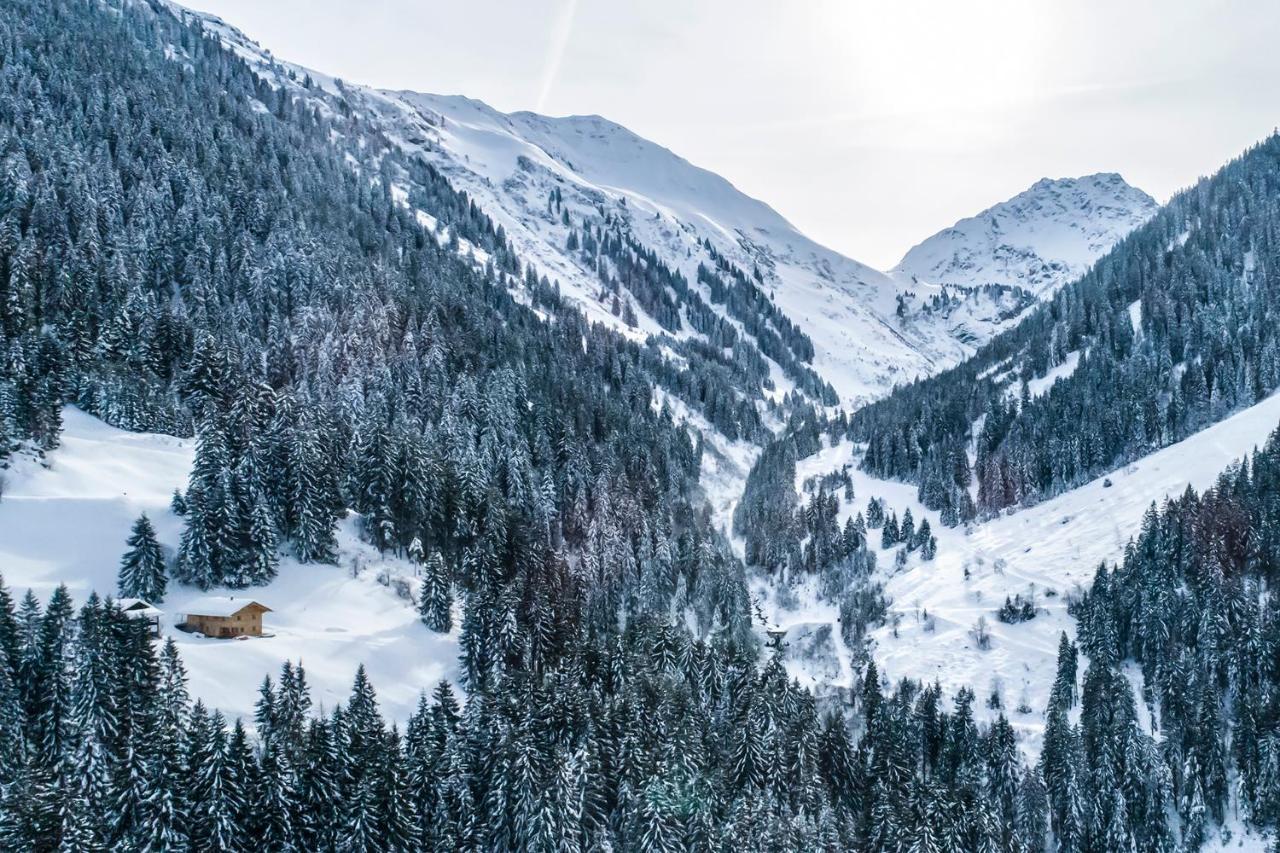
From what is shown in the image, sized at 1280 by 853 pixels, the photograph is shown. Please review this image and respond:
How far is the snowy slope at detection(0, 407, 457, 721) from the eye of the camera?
63406 mm

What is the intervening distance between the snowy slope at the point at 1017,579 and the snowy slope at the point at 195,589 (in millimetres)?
55123

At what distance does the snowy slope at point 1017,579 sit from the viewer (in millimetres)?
104375

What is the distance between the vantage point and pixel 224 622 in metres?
65.9

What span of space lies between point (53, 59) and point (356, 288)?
102m

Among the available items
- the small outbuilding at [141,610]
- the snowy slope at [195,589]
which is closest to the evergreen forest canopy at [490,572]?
the small outbuilding at [141,610]

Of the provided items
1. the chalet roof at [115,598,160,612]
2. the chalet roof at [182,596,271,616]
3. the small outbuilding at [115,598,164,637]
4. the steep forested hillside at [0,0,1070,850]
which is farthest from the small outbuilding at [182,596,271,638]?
the steep forested hillside at [0,0,1070,850]

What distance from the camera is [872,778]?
7844 cm

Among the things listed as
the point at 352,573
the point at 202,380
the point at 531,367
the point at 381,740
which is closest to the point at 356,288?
the point at 531,367

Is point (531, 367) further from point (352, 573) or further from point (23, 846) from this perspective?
point (23, 846)

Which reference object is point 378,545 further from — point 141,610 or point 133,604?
point 133,604

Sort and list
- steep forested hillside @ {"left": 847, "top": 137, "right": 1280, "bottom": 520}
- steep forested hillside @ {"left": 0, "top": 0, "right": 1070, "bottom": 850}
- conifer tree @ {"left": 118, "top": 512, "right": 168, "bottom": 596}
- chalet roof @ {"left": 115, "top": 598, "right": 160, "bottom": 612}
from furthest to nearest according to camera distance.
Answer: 1. steep forested hillside @ {"left": 847, "top": 137, "right": 1280, "bottom": 520}
2. conifer tree @ {"left": 118, "top": 512, "right": 168, "bottom": 596}
3. chalet roof @ {"left": 115, "top": 598, "right": 160, "bottom": 612}
4. steep forested hillside @ {"left": 0, "top": 0, "right": 1070, "bottom": 850}

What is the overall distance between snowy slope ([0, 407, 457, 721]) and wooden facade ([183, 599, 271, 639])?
1306 millimetres

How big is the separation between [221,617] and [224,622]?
478 mm

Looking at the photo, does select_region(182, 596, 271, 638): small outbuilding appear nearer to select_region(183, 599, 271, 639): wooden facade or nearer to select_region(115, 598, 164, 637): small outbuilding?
select_region(183, 599, 271, 639): wooden facade
